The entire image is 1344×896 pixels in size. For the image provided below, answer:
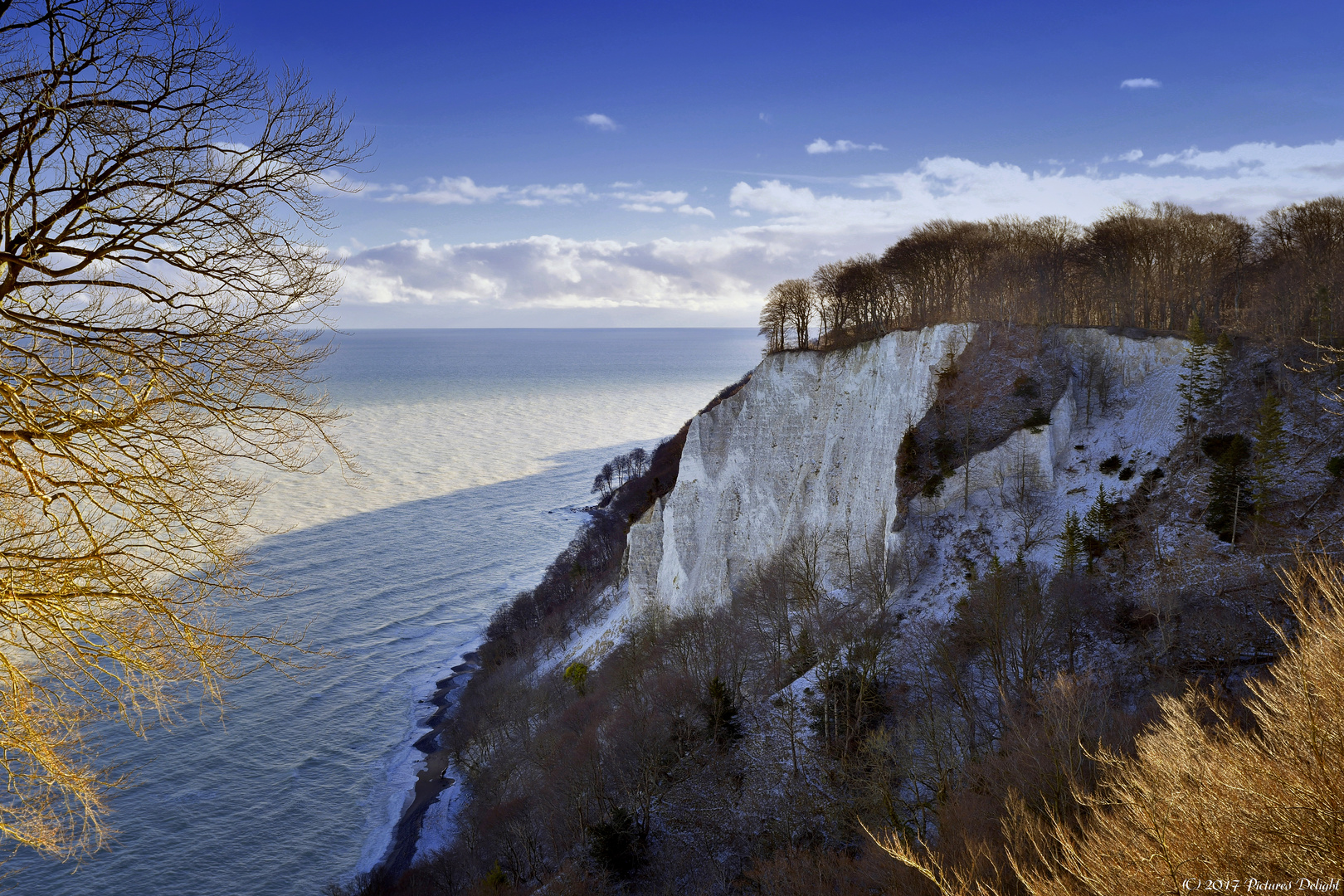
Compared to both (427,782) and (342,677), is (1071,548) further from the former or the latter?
(342,677)

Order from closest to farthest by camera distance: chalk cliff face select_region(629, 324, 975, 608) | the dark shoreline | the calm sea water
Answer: the calm sea water, the dark shoreline, chalk cliff face select_region(629, 324, 975, 608)

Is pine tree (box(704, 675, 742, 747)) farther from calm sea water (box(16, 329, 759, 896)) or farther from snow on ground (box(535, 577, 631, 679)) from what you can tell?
snow on ground (box(535, 577, 631, 679))

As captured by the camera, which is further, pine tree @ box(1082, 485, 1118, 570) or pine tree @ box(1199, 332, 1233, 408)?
pine tree @ box(1199, 332, 1233, 408)

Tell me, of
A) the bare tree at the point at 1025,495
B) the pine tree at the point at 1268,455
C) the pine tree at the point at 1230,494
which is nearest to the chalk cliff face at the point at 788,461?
the bare tree at the point at 1025,495

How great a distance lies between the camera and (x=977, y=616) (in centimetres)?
2723

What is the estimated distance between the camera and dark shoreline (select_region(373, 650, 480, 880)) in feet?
101

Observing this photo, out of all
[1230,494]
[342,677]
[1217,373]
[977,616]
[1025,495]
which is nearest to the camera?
[977,616]

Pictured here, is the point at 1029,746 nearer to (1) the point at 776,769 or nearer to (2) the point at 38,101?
(1) the point at 776,769

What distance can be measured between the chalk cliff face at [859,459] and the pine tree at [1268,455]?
421 cm

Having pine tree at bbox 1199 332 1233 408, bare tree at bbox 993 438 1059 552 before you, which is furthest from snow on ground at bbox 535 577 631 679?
pine tree at bbox 1199 332 1233 408

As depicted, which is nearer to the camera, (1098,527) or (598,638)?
(1098,527)

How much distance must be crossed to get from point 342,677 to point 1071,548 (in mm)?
41455

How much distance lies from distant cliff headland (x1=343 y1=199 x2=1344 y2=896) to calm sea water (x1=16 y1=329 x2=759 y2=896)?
4405mm

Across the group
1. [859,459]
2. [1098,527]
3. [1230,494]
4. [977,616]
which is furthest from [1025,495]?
[859,459]
